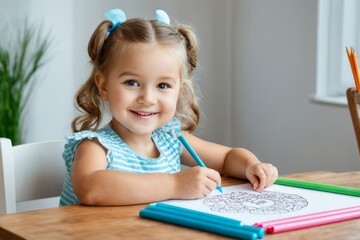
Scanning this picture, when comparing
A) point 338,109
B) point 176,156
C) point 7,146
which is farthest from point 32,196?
point 338,109

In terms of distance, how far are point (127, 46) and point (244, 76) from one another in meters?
2.07

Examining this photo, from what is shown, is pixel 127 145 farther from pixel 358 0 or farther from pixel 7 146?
pixel 358 0

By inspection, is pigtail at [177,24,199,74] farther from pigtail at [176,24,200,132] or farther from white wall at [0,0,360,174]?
white wall at [0,0,360,174]

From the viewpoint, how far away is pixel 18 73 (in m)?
3.03

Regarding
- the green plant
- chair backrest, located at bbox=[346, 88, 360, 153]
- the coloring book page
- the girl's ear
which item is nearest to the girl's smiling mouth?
the girl's ear

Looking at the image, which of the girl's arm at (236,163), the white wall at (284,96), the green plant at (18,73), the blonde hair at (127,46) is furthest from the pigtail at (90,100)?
the white wall at (284,96)

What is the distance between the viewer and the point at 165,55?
158 cm

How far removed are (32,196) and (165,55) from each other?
1.49 ft

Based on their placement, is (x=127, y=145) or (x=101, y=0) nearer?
(x=127, y=145)

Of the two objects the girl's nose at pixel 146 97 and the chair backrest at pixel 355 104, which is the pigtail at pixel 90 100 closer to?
the girl's nose at pixel 146 97

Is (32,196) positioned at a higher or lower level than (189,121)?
lower

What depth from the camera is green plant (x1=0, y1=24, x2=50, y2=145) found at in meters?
2.99

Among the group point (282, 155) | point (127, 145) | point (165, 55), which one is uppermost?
point (165, 55)

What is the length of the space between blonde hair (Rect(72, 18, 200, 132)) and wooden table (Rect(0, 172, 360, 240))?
0.39m
